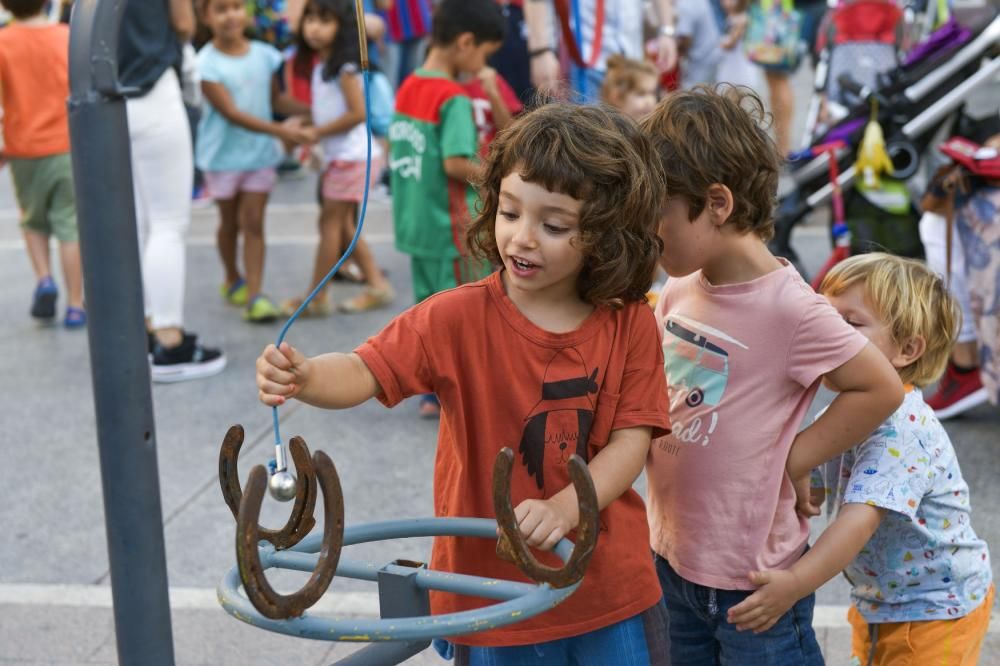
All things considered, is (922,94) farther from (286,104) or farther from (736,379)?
(736,379)

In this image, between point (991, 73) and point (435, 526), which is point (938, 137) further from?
point (435, 526)

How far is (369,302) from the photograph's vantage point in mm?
6582

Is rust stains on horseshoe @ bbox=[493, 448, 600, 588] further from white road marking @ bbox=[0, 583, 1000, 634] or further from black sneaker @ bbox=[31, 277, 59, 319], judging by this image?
black sneaker @ bbox=[31, 277, 59, 319]

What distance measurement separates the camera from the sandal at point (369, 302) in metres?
6.56

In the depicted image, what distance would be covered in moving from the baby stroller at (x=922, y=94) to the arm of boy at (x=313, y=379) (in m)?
4.04

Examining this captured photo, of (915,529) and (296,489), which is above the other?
(296,489)

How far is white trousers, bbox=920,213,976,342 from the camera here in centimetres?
470

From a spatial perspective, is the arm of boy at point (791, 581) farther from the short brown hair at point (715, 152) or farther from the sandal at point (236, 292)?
the sandal at point (236, 292)

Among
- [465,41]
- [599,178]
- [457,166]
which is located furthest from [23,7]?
[599,178]

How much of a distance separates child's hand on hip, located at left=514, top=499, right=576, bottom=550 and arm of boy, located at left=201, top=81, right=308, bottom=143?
4644 mm

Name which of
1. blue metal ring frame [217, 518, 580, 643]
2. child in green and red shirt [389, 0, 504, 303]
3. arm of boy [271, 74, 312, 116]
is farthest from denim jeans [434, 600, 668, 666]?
arm of boy [271, 74, 312, 116]

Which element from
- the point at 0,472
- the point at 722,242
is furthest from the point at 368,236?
the point at 722,242

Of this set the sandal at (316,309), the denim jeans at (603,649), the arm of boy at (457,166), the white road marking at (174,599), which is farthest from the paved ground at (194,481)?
the denim jeans at (603,649)

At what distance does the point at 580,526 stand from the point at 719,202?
73 centimetres
